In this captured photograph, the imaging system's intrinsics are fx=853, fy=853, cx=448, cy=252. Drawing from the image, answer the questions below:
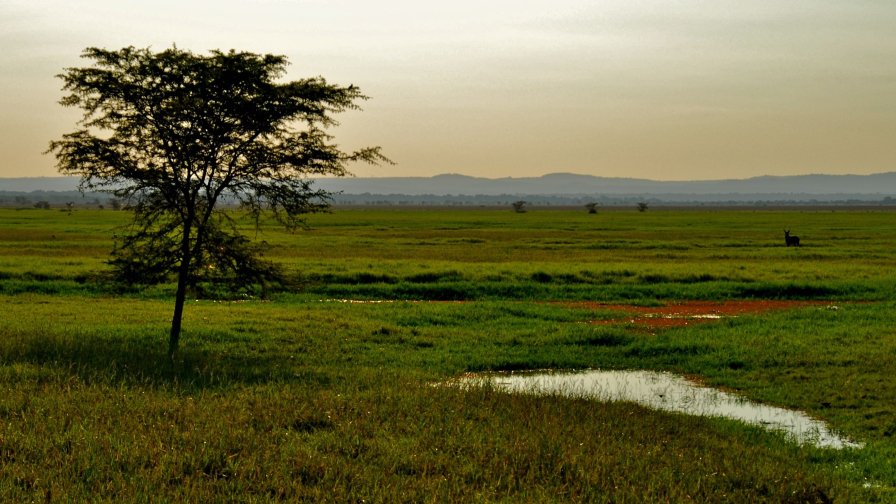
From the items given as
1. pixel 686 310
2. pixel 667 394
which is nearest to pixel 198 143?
pixel 667 394

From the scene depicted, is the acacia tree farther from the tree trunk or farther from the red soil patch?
the red soil patch

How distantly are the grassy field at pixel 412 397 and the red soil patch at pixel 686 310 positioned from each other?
2.58 feet

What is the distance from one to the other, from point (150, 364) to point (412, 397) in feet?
19.2

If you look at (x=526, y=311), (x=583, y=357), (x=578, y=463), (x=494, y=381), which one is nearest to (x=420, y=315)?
(x=526, y=311)

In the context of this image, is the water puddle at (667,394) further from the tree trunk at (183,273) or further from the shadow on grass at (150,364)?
the tree trunk at (183,273)

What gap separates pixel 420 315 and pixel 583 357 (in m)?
7.52

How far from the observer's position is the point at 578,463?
35.1 ft

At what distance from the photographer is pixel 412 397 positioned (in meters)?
14.2

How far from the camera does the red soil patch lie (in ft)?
90.5

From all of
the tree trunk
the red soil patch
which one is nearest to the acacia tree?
the tree trunk

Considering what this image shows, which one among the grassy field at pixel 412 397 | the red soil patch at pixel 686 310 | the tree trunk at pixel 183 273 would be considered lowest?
the red soil patch at pixel 686 310

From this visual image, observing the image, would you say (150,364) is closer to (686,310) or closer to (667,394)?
(667,394)

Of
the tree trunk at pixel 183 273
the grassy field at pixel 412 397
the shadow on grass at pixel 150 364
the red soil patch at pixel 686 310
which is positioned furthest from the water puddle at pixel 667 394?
the red soil patch at pixel 686 310

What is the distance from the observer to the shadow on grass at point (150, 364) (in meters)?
15.2
